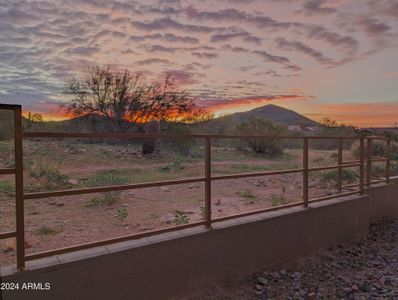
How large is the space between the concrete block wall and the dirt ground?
3.85 feet

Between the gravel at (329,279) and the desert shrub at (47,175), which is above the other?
the desert shrub at (47,175)

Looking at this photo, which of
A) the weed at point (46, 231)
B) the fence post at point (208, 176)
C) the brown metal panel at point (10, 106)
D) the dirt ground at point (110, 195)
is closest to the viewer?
the brown metal panel at point (10, 106)

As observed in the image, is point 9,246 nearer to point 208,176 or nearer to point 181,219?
point 181,219

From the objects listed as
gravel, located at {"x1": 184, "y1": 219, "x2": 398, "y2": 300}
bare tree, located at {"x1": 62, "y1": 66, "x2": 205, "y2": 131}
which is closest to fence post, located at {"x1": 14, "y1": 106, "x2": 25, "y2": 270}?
gravel, located at {"x1": 184, "y1": 219, "x2": 398, "y2": 300}

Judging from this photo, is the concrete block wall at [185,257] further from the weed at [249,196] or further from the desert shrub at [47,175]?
the desert shrub at [47,175]

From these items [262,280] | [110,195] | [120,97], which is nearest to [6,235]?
[262,280]

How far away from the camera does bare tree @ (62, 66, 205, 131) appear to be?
→ 14.9 meters

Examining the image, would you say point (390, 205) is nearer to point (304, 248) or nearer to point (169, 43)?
point (304, 248)

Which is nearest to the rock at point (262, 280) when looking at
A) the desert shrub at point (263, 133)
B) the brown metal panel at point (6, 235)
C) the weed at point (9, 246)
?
the brown metal panel at point (6, 235)

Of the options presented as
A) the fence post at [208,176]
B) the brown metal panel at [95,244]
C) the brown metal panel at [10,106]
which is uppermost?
the brown metal panel at [10,106]

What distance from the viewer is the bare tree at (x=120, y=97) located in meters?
14.9

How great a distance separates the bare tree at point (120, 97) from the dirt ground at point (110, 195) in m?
2.92

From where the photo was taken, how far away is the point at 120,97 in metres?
15.5

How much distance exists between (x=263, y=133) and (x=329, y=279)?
1453cm
